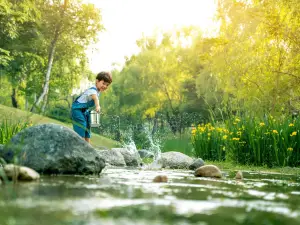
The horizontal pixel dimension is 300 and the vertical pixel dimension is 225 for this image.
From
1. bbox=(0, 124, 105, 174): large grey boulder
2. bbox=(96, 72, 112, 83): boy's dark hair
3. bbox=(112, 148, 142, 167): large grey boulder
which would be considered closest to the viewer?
bbox=(0, 124, 105, 174): large grey boulder

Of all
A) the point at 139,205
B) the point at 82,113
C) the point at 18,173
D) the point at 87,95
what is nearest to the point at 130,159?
the point at 82,113

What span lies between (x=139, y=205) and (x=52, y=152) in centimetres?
299

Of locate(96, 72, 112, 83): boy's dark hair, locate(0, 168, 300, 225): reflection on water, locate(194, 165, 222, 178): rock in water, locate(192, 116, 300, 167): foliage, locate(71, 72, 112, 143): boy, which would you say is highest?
locate(96, 72, 112, 83): boy's dark hair

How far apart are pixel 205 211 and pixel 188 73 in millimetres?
44850

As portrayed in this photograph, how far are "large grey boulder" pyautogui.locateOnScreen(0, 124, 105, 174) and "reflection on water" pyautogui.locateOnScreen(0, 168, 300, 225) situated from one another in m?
1.13

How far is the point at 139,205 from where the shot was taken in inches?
141

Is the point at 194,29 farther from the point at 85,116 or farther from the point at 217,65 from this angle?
the point at 85,116

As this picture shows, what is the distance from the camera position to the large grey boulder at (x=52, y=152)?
617 cm

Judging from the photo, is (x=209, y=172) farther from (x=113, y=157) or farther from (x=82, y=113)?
(x=113, y=157)

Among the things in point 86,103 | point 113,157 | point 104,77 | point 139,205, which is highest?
point 104,77

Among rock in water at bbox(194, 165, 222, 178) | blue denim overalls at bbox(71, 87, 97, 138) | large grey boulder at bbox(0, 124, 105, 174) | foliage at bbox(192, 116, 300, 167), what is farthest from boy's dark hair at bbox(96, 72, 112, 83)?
foliage at bbox(192, 116, 300, 167)

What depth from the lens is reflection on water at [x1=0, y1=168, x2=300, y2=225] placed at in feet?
9.72

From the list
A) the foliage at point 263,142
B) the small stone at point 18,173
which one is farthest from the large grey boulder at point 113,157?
the small stone at point 18,173

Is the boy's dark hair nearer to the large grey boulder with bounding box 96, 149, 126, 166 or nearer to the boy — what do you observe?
the boy
